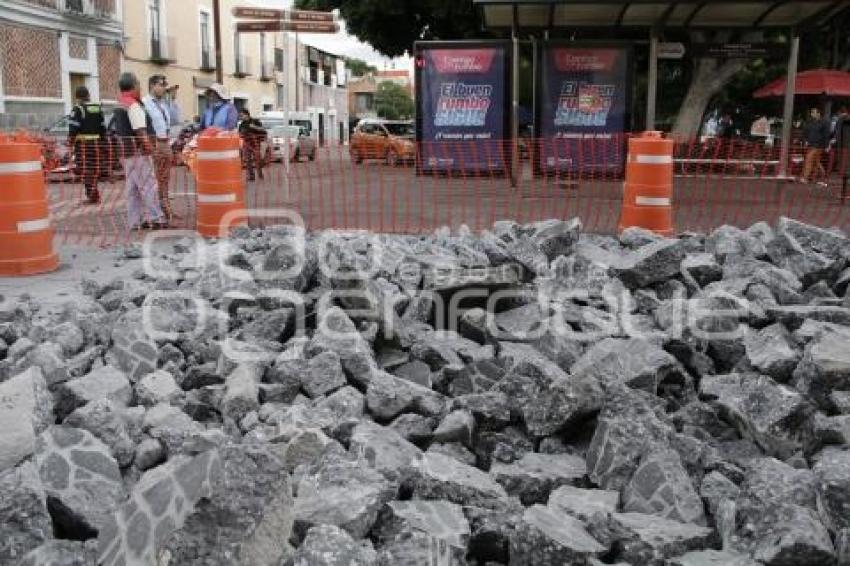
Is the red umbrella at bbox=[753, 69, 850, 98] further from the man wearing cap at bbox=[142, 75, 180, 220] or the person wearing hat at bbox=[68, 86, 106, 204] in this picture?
the man wearing cap at bbox=[142, 75, 180, 220]

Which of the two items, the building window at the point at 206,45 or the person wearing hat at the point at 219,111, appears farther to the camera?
the building window at the point at 206,45

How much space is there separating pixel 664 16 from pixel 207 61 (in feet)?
123

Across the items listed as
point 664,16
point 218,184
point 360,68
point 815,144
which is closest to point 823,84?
point 815,144

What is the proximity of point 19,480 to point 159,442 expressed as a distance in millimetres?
632

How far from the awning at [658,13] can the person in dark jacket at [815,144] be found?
10.3 feet

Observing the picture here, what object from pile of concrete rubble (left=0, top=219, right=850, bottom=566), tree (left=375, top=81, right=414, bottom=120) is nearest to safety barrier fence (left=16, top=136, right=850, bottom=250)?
pile of concrete rubble (left=0, top=219, right=850, bottom=566)

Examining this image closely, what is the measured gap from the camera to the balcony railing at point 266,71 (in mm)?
56862

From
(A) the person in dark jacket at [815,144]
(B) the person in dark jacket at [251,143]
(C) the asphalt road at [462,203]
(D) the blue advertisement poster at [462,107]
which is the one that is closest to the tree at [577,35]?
(D) the blue advertisement poster at [462,107]

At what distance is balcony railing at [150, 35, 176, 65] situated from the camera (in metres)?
40.3

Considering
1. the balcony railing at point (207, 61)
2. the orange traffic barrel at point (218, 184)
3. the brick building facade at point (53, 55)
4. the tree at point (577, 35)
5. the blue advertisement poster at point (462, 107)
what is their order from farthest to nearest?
the balcony railing at point (207, 61), the brick building facade at point (53, 55), the blue advertisement poster at point (462, 107), the tree at point (577, 35), the orange traffic barrel at point (218, 184)

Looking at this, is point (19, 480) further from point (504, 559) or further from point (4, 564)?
point (504, 559)

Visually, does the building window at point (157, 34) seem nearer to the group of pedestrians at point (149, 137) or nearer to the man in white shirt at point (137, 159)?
the group of pedestrians at point (149, 137)

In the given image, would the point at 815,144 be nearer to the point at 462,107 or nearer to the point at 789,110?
the point at 789,110

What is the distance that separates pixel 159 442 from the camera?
346 centimetres
